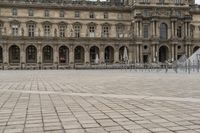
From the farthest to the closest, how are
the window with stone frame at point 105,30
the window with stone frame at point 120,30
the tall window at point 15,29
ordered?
1. the window with stone frame at point 120,30
2. the window with stone frame at point 105,30
3. the tall window at point 15,29

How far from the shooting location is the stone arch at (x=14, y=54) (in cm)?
7119

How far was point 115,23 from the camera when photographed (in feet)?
254

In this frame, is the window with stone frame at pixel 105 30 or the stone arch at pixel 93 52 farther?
the window with stone frame at pixel 105 30

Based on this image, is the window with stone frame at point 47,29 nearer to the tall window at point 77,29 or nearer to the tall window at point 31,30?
the tall window at point 31,30

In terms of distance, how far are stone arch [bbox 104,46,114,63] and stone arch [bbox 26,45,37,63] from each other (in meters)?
15.4

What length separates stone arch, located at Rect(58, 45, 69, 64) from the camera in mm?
74000

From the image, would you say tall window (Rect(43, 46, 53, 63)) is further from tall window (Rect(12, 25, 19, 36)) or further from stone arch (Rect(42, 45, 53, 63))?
tall window (Rect(12, 25, 19, 36))

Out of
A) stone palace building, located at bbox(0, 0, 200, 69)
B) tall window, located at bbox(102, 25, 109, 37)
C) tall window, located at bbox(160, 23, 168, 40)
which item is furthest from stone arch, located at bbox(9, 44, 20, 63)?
tall window, located at bbox(160, 23, 168, 40)

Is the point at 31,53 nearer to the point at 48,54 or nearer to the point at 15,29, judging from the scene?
the point at 48,54

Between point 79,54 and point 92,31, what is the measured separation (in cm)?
599

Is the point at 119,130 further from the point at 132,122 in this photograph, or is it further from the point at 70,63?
the point at 70,63

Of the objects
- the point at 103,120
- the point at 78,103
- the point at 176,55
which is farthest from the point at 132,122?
the point at 176,55

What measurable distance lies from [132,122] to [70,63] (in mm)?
65391

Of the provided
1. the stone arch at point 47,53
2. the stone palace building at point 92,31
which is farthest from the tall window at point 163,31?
the stone arch at point 47,53
